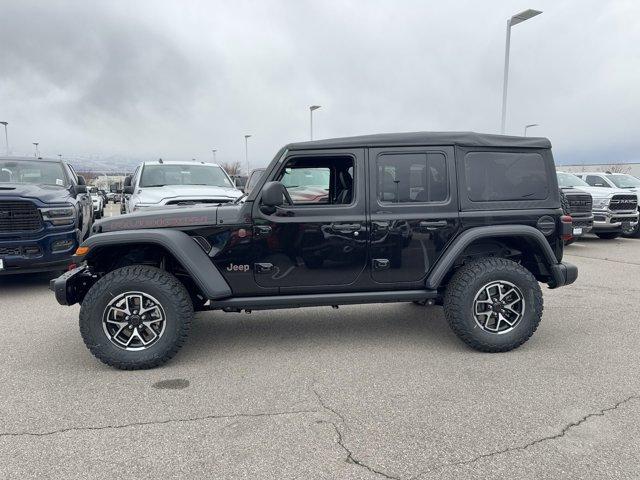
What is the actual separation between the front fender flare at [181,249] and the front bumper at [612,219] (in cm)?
1099

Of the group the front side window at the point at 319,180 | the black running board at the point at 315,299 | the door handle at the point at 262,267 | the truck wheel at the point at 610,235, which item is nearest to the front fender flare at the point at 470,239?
the black running board at the point at 315,299

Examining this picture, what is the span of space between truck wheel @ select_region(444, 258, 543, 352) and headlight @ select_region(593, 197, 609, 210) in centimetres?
917

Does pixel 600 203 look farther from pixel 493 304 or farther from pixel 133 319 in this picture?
pixel 133 319

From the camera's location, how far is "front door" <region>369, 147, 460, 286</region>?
4.07m

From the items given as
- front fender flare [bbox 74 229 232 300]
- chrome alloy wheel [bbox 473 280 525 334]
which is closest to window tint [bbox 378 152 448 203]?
chrome alloy wheel [bbox 473 280 525 334]

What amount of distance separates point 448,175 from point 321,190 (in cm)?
117

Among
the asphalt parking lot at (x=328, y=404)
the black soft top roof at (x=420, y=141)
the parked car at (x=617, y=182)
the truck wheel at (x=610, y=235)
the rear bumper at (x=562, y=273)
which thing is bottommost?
the truck wheel at (x=610, y=235)

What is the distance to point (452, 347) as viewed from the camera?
4.36 meters

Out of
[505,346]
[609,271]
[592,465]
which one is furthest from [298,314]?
[609,271]

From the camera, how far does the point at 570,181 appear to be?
43.1ft

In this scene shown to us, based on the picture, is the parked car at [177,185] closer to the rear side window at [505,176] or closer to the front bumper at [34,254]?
the front bumper at [34,254]

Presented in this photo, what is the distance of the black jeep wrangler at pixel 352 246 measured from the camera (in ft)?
12.7

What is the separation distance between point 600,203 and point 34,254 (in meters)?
12.1

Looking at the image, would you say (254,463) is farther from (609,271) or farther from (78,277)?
(609,271)
